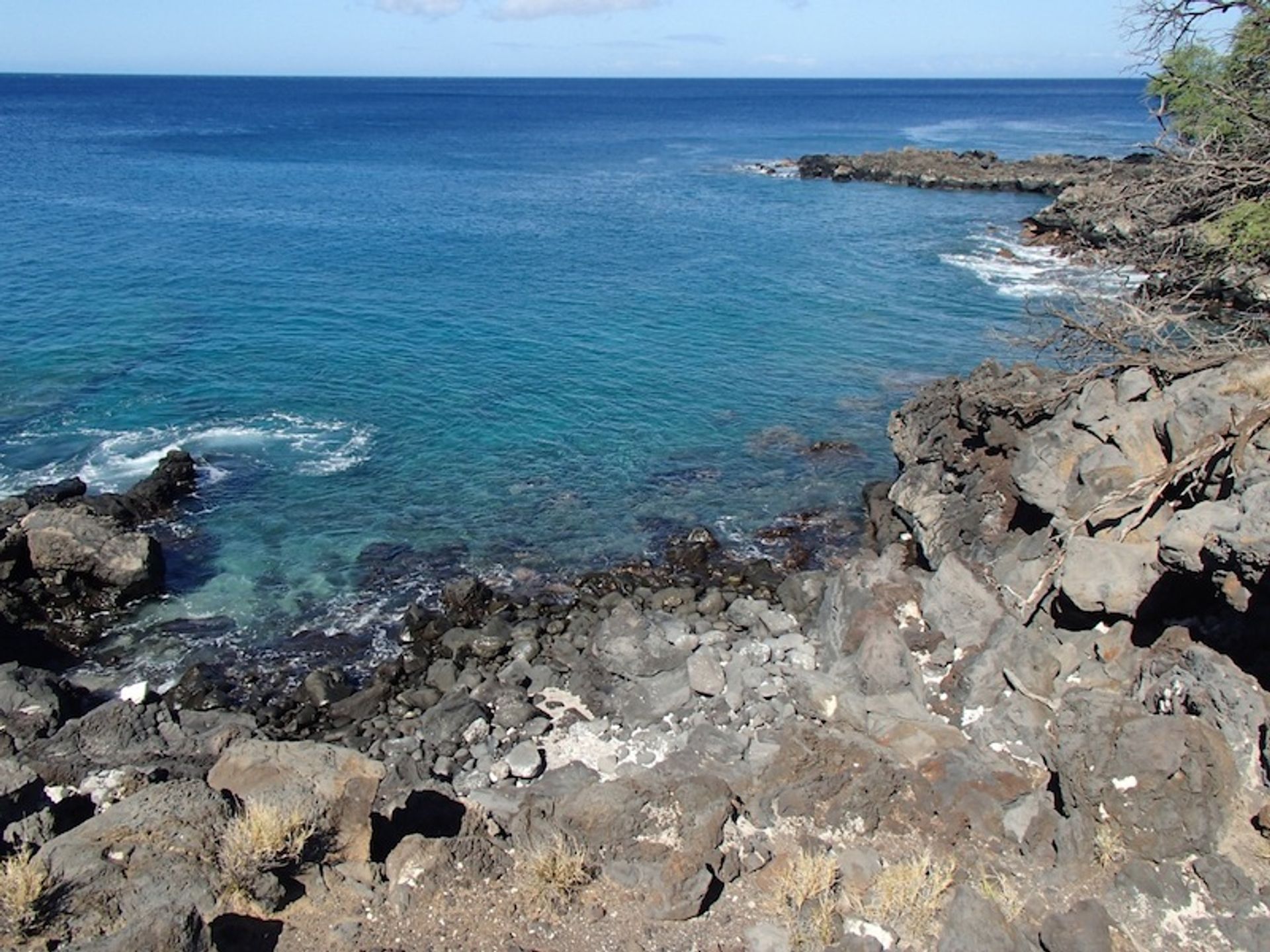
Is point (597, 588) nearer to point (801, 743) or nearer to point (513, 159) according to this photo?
point (801, 743)

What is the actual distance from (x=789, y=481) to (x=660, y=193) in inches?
2330

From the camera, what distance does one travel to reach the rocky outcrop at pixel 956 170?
91750 millimetres

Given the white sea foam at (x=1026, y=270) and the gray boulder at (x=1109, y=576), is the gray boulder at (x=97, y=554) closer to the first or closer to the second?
the gray boulder at (x=1109, y=576)

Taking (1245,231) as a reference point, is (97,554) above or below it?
below

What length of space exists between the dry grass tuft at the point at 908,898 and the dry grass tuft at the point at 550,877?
12.3 feet

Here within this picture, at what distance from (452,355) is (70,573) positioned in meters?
20.8

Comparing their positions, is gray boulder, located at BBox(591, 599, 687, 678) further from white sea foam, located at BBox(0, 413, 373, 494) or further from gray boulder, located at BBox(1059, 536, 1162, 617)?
white sea foam, located at BBox(0, 413, 373, 494)

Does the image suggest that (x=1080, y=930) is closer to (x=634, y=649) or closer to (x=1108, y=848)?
(x=1108, y=848)

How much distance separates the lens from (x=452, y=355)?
43719 mm

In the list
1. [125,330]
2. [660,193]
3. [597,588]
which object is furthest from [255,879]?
[660,193]

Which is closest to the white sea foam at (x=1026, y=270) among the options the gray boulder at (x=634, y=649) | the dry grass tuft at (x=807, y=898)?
the gray boulder at (x=634, y=649)

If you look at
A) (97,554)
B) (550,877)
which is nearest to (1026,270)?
(97,554)

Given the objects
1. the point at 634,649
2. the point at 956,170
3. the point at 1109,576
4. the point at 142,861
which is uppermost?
the point at 956,170

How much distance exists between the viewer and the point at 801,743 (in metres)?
16.0
